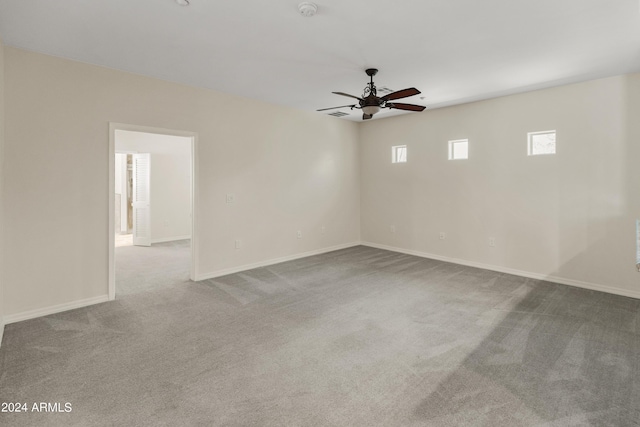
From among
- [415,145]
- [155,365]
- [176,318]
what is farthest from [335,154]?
[155,365]

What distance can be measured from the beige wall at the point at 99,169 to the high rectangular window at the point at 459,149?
254cm

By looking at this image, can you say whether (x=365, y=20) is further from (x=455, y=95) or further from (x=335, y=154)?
(x=335, y=154)

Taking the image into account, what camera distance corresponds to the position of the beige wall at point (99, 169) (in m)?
3.25

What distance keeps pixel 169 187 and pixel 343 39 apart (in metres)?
6.23

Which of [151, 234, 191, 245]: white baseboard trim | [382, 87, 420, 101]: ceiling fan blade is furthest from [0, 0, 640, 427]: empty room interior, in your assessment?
[151, 234, 191, 245]: white baseboard trim

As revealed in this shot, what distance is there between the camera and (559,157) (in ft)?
14.5

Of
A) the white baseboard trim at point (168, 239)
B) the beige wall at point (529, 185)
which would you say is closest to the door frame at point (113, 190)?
the white baseboard trim at point (168, 239)

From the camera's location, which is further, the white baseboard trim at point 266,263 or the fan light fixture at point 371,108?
the white baseboard trim at point 266,263

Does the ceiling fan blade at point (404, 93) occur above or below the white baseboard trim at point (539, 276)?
above

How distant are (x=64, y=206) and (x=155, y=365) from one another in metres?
2.21

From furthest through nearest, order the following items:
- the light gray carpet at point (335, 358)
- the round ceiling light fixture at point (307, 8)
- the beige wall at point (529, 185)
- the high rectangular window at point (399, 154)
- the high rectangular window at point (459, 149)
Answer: the high rectangular window at point (399, 154) → the high rectangular window at point (459, 149) → the beige wall at point (529, 185) → the round ceiling light fixture at point (307, 8) → the light gray carpet at point (335, 358)

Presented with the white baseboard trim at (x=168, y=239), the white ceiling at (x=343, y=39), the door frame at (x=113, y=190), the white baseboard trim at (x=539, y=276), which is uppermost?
the white ceiling at (x=343, y=39)

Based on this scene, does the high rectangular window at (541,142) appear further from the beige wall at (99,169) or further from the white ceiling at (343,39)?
the beige wall at (99,169)

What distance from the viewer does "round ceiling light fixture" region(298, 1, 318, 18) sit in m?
2.42
